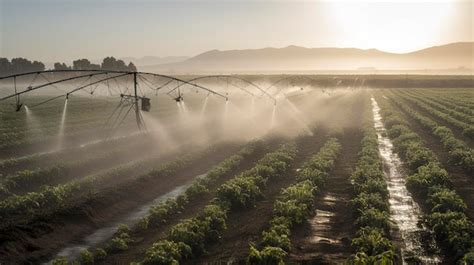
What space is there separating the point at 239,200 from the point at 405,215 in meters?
5.96

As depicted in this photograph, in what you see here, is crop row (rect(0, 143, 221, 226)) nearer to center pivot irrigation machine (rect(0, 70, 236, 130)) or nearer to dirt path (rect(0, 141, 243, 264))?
dirt path (rect(0, 141, 243, 264))

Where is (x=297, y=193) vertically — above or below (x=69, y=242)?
above

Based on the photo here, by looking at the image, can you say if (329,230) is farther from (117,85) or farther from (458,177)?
(117,85)

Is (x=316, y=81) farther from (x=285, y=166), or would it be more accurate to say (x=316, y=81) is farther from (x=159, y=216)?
(x=159, y=216)

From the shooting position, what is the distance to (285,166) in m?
24.9

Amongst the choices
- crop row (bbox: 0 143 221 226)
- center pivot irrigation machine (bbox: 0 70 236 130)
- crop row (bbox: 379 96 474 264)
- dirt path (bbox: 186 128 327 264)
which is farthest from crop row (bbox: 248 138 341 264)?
center pivot irrigation machine (bbox: 0 70 236 130)

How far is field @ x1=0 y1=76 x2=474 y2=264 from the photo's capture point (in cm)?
1376

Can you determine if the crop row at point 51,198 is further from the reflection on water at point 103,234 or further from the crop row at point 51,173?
the crop row at point 51,173

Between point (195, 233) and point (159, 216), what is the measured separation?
3.30m

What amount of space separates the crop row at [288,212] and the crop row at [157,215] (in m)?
3.81

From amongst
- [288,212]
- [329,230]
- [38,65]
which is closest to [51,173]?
[288,212]

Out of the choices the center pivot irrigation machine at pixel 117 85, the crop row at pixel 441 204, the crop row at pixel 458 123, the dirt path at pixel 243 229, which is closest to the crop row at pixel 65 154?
the center pivot irrigation machine at pixel 117 85

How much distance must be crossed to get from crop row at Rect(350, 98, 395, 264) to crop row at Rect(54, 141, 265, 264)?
6421 millimetres

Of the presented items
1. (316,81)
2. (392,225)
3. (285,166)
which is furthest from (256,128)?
(316,81)
